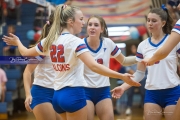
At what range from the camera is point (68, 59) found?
367 centimetres

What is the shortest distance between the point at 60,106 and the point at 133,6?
8.49 meters

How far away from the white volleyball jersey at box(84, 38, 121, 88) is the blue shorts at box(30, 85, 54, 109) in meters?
0.51

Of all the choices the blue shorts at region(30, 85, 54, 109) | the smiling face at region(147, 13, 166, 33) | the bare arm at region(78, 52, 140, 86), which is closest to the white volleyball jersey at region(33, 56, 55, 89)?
the blue shorts at region(30, 85, 54, 109)

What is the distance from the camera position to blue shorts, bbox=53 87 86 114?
3605mm

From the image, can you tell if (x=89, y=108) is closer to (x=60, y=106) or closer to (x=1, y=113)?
(x=60, y=106)

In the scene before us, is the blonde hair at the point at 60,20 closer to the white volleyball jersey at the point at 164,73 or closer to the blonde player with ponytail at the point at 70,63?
the blonde player with ponytail at the point at 70,63

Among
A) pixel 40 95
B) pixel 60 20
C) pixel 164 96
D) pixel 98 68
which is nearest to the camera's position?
pixel 98 68

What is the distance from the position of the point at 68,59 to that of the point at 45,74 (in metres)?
0.98

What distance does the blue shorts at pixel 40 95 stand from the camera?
4.52m

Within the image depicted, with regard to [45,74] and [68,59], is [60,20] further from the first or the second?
[45,74]

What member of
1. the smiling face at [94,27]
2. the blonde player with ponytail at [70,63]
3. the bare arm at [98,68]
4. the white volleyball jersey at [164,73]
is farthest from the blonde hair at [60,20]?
the white volleyball jersey at [164,73]

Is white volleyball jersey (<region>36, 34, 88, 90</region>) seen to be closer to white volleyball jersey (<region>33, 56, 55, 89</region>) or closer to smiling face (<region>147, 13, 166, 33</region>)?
white volleyball jersey (<region>33, 56, 55, 89</region>)

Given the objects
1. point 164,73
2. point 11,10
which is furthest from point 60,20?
point 11,10

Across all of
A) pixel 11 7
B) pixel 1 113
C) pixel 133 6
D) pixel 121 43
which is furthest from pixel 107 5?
pixel 1 113
